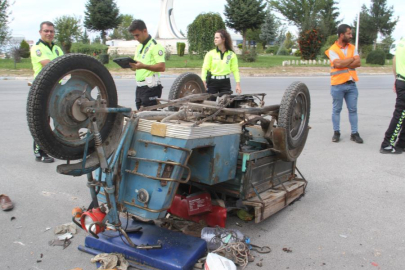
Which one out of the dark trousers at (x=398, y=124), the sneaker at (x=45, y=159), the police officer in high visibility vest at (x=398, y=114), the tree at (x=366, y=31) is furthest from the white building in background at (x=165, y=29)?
the sneaker at (x=45, y=159)

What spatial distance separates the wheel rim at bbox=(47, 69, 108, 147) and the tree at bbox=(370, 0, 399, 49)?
5738 centimetres

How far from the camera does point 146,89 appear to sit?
222 inches

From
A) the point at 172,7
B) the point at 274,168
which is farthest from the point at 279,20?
the point at 274,168

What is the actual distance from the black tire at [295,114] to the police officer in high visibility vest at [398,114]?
104 inches

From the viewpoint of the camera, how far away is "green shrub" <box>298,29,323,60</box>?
3297cm

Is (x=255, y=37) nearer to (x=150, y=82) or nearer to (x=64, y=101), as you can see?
(x=150, y=82)

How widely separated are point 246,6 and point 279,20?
22.2m

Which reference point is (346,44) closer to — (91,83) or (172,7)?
(91,83)

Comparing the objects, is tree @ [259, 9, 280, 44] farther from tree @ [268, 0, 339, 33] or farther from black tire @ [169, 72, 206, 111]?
black tire @ [169, 72, 206, 111]

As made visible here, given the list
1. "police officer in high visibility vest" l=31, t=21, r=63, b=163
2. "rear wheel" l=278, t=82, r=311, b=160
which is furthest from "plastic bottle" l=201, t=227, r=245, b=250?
"police officer in high visibility vest" l=31, t=21, r=63, b=163

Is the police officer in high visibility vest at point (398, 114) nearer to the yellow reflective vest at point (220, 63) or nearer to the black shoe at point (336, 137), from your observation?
the black shoe at point (336, 137)

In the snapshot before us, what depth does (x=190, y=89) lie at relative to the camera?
5.35 meters

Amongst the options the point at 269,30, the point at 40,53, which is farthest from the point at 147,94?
the point at 269,30

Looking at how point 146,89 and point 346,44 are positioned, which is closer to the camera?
point 146,89
